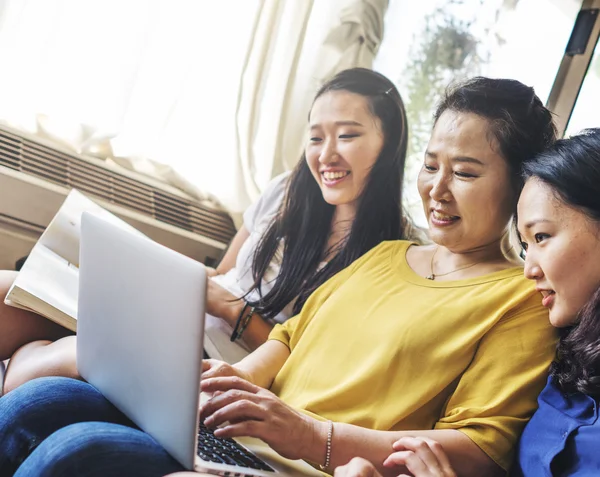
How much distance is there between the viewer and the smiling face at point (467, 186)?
3.33 ft

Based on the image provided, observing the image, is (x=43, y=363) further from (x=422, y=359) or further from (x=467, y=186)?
(x=467, y=186)

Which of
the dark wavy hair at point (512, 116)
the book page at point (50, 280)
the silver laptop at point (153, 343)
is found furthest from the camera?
the book page at point (50, 280)

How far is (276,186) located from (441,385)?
0.77 meters

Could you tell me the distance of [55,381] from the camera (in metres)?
0.92

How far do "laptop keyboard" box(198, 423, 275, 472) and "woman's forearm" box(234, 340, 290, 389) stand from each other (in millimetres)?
248

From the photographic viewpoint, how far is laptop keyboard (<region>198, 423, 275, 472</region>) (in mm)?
778

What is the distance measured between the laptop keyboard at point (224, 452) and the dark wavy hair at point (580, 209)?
1.30 ft

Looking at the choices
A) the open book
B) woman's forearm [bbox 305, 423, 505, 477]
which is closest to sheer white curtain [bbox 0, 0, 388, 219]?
the open book

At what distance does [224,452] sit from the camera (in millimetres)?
809

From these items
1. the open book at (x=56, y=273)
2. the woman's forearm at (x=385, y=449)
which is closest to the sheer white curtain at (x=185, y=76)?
the open book at (x=56, y=273)

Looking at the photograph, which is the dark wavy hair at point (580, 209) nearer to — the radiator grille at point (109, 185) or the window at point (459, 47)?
the window at point (459, 47)

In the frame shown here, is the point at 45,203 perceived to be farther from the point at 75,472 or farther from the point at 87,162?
the point at 75,472

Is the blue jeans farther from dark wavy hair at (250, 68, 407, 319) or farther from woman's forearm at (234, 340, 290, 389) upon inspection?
dark wavy hair at (250, 68, 407, 319)

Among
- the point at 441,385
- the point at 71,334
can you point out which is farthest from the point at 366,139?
the point at 71,334
